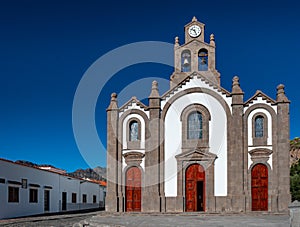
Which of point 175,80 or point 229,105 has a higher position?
point 175,80

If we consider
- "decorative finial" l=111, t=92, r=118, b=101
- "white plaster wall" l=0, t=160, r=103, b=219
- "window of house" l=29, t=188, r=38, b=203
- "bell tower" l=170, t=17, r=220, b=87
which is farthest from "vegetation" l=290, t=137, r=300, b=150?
"decorative finial" l=111, t=92, r=118, b=101

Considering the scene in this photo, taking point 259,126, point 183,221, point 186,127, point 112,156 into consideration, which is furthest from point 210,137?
point 183,221

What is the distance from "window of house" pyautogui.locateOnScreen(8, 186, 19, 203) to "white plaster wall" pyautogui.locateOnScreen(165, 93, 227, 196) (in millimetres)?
11003

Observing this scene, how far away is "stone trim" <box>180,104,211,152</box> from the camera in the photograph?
29.4 meters

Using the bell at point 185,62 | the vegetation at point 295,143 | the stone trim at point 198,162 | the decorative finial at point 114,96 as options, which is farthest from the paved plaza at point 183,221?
the vegetation at point 295,143

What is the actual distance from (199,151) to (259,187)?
→ 4.37 m

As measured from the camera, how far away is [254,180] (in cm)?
2841

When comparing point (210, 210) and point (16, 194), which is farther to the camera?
point (16, 194)

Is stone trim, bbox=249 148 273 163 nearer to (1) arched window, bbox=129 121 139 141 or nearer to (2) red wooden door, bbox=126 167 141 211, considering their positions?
(2) red wooden door, bbox=126 167 141 211

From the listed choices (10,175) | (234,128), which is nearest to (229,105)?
(234,128)

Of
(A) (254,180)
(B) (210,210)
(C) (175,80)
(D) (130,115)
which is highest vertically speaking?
(C) (175,80)

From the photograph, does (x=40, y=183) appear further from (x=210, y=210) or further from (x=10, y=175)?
A: (x=210, y=210)

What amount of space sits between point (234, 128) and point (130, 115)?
700 cm

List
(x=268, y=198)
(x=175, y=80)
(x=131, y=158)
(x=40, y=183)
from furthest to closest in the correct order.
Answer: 1. (x=40, y=183)
2. (x=175, y=80)
3. (x=131, y=158)
4. (x=268, y=198)
